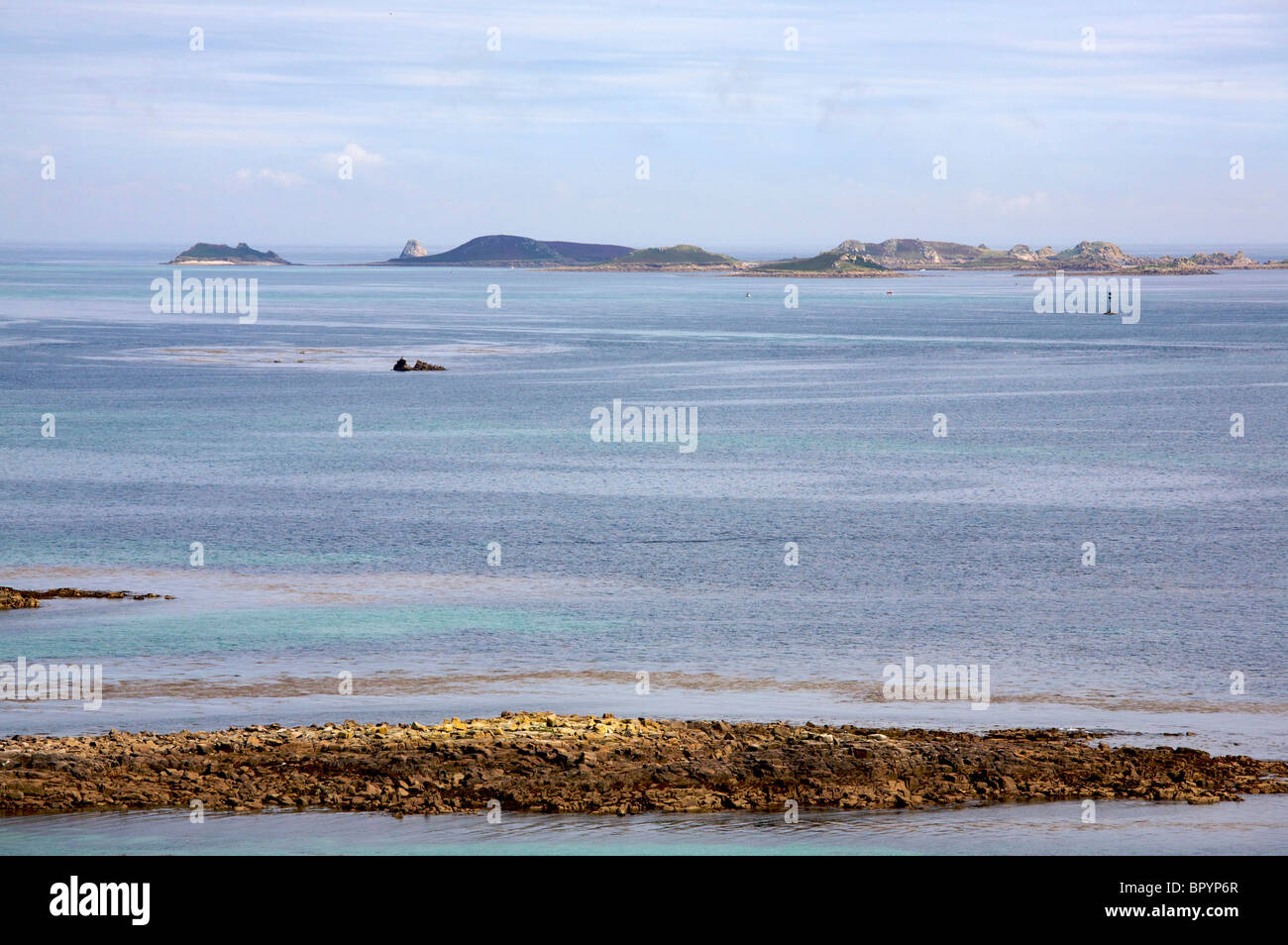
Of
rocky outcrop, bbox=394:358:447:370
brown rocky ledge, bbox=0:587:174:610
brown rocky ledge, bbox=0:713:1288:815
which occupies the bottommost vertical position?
brown rocky ledge, bbox=0:713:1288:815

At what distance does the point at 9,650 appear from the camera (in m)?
36.1

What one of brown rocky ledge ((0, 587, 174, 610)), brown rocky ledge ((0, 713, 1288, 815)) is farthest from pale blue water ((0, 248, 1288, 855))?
brown rocky ledge ((0, 713, 1288, 815))

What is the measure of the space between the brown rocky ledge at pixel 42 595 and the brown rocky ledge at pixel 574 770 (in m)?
15.5

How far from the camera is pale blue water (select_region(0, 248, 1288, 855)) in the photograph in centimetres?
3425

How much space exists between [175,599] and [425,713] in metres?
15.0

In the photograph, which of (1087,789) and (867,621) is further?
(867,621)

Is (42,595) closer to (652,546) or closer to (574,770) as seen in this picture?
(652,546)

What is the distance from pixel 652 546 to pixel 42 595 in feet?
68.9

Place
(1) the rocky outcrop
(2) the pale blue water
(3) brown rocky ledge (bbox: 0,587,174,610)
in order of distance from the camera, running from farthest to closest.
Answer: (1) the rocky outcrop → (3) brown rocky ledge (bbox: 0,587,174,610) → (2) the pale blue water

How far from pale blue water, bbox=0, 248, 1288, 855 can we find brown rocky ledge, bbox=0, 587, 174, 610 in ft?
2.02

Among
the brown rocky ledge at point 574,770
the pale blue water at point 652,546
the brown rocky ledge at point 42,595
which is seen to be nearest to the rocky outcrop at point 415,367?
the pale blue water at point 652,546

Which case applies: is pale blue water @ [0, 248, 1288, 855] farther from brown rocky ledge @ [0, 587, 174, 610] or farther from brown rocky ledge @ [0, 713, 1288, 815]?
brown rocky ledge @ [0, 713, 1288, 815]
